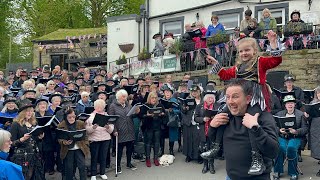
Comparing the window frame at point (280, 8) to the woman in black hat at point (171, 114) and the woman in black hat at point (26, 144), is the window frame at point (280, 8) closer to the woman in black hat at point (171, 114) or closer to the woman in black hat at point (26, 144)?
the woman in black hat at point (171, 114)

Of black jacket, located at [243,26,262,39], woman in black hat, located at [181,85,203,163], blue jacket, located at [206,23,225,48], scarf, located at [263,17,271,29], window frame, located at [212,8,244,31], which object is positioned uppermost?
window frame, located at [212,8,244,31]

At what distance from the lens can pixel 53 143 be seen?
9875 millimetres

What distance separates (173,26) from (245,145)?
19627 mm

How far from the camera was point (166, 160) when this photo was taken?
11758 mm

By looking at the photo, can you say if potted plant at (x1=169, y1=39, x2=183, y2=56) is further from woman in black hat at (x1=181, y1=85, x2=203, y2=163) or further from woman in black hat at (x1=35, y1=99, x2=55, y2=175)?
woman in black hat at (x1=35, y1=99, x2=55, y2=175)

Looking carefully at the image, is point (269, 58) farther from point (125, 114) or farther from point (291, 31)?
point (291, 31)

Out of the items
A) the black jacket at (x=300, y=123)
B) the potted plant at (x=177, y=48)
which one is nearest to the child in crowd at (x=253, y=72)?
the black jacket at (x=300, y=123)

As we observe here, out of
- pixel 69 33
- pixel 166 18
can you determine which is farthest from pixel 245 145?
pixel 69 33

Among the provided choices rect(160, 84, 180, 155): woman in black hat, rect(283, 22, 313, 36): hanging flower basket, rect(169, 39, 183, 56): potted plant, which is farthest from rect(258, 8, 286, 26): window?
rect(160, 84, 180, 155): woman in black hat

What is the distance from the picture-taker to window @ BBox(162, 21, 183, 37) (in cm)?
2323

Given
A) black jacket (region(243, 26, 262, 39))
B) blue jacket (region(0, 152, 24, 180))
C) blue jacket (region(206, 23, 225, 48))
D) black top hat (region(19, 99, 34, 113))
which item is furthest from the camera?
blue jacket (region(206, 23, 225, 48))

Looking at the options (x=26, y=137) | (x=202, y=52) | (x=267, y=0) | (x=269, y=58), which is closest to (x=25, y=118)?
(x=26, y=137)

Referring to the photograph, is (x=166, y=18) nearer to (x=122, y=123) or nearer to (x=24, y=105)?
(x=122, y=123)

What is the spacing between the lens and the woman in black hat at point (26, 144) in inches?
335
